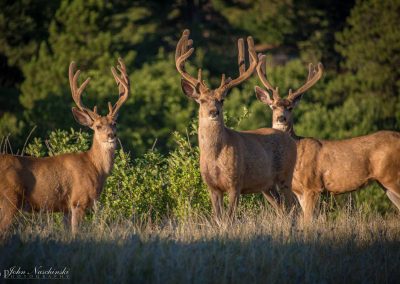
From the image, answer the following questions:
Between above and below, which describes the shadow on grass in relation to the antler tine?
below

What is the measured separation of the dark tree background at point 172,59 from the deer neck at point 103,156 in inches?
543

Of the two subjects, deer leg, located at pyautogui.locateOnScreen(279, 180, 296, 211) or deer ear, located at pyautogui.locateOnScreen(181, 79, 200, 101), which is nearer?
deer ear, located at pyautogui.locateOnScreen(181, 79, 200, 101)

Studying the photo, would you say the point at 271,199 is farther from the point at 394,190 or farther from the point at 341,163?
the point at 394,190

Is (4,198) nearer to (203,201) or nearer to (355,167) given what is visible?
(203,201)

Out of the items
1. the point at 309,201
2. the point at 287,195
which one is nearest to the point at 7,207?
the point at 287,195

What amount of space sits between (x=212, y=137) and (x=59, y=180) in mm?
2067

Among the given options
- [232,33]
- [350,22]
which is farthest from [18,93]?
[350,22]

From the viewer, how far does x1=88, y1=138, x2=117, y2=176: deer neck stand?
12.6m

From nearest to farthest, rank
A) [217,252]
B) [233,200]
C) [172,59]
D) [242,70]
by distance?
[217,252] → [233,200] → [242,70] → [172,59]

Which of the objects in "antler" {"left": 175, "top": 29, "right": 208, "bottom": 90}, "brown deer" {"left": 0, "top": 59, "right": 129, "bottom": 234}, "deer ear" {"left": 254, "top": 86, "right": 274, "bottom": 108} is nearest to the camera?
"brown deer" {"left": 0, "top": 59, "right": 129, "bottom": 234}

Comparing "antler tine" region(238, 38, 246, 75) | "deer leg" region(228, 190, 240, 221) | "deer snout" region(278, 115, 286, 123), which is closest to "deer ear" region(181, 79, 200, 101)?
"antler tine" region(238, 38, 246, 75)

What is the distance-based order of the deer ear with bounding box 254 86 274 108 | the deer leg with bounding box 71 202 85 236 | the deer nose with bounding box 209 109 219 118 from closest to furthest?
the deer leg with bounding box 71 202 85 236 → the deer nose with bounding box 209 109 219 118 → the deer ear with bounding box 254 86 274 108

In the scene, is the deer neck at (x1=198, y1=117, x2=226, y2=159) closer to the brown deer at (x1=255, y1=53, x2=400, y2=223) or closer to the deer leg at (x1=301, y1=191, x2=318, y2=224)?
the deer leg at (x1=301, y1=191, x2=318, y2=224)

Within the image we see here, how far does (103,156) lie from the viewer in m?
12.7
